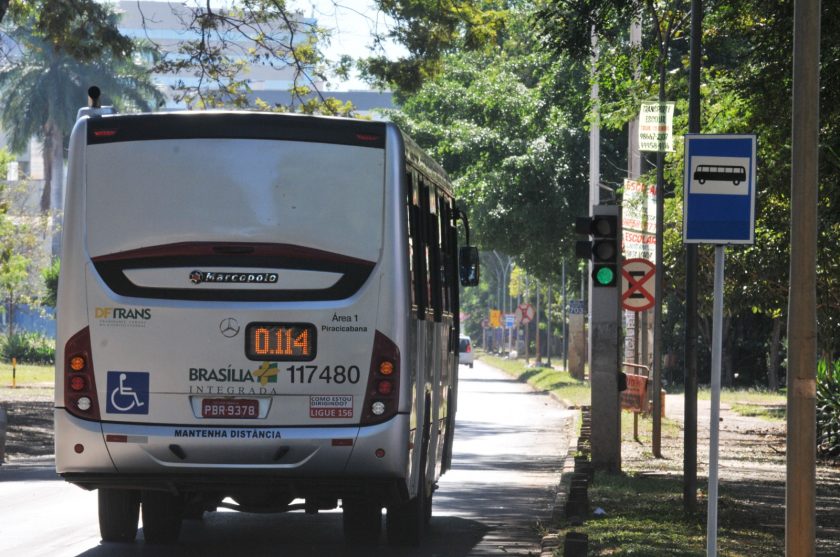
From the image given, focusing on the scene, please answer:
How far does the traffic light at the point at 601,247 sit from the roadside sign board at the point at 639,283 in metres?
3.96

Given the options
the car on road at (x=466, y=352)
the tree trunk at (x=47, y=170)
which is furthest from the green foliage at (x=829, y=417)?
the tree trunk at (x=47, y=170)

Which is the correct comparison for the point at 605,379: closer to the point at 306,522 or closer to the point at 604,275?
the point at 604,275

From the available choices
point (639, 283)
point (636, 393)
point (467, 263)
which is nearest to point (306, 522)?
point (467, 263)

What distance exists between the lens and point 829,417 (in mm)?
22891

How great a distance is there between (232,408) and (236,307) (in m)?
0.67

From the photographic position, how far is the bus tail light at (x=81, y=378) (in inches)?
403

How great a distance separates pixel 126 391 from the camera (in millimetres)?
10203

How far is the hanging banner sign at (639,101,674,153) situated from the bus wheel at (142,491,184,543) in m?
10.3

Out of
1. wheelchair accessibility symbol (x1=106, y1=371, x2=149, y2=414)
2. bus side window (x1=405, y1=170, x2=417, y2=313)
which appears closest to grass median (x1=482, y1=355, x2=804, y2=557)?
bus side window (x1=405, y1=170, x2=417, y2=313)

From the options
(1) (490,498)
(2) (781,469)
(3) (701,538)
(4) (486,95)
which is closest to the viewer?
(3) (701,538)

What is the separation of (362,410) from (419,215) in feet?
5.92

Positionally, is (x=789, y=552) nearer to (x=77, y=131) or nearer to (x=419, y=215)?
(x=419, y=215)

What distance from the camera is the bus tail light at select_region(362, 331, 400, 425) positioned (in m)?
10.2

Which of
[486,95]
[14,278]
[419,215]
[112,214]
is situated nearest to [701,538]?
[419,215]
